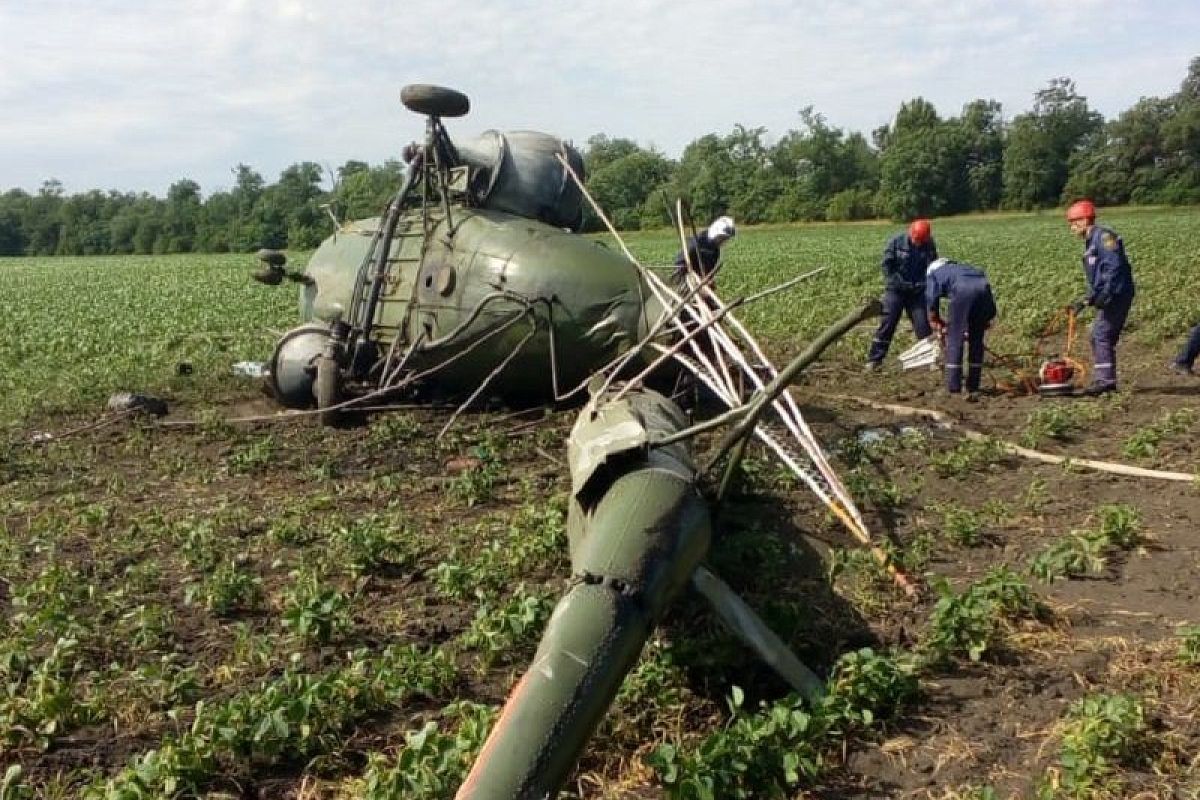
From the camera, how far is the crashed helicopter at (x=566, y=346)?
394cm

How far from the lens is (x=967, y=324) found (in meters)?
9.91

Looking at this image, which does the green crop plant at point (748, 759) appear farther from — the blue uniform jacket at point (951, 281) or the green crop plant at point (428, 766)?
the blue uniform jacket at point (951, 281)

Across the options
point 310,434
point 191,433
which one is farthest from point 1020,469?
point 191,433

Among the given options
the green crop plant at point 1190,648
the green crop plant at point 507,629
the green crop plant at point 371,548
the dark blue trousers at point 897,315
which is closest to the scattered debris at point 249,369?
the green crop plant at point 371,548

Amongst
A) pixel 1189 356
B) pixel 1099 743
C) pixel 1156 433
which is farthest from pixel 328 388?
pixel 1189 356

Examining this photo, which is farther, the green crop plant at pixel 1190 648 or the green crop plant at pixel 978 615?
the green crop plant at pixel 978 615

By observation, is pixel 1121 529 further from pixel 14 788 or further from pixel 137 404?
pixel 137 404

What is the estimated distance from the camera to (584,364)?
859 centimetres

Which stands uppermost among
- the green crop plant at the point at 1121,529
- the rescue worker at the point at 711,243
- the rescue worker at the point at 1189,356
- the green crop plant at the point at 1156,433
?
the rescue worker at the point at 711,243

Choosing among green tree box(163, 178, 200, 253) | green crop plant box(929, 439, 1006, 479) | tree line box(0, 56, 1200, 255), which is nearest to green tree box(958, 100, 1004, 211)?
tree line box(0, 56, 1200, 255)

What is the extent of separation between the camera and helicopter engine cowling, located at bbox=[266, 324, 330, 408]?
9438 mm

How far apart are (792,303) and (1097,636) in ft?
48.5

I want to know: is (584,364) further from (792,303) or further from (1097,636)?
(792,303)

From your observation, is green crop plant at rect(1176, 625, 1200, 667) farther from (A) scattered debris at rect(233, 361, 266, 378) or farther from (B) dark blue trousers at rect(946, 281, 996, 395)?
(A) scattered debris at rect(233, 361, 266, 378)
